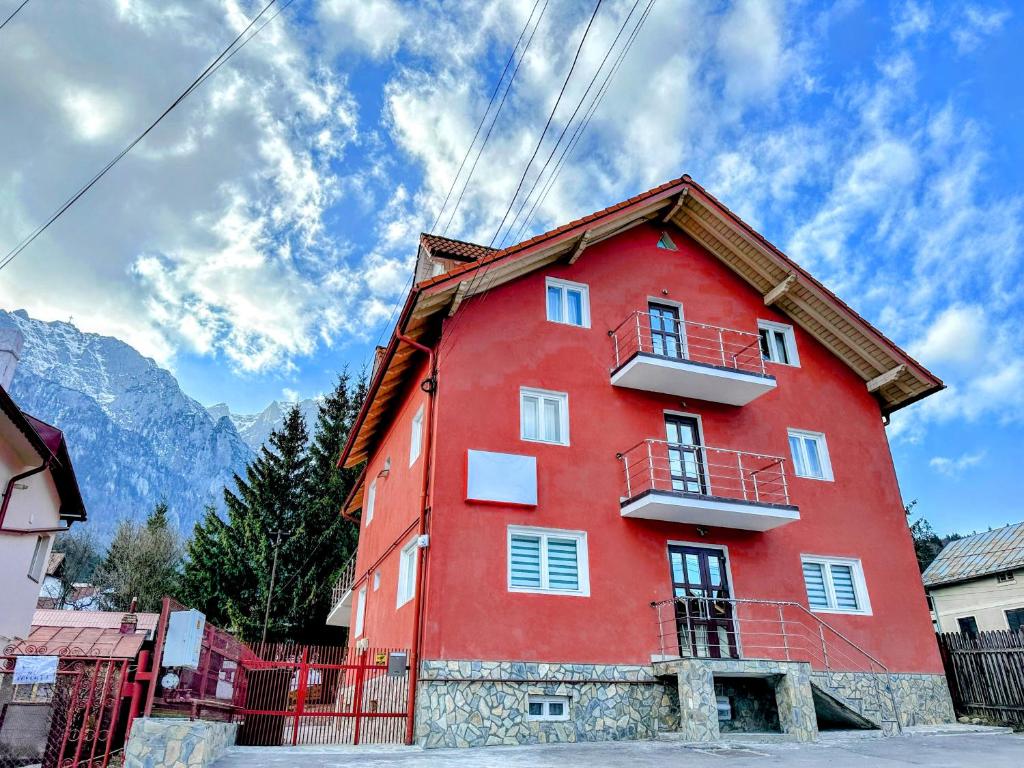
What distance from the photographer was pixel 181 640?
8.61 metres

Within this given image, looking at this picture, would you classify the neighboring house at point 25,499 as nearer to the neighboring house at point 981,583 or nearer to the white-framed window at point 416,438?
the white-framed window at point 416,438

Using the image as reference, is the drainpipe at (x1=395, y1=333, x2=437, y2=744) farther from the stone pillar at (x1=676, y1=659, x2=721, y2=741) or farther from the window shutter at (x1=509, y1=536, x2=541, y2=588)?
the stone pillar at (x1=676, y1=659, x2=721, y2=741)

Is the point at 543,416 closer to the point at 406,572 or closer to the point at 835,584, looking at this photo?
the point at 406,572

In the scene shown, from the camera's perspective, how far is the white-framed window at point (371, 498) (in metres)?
22.2

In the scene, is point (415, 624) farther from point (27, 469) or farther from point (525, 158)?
point (27, 469)

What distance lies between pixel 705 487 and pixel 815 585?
335 centimetres

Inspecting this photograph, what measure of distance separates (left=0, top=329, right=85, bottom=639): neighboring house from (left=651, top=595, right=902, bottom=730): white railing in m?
13.6

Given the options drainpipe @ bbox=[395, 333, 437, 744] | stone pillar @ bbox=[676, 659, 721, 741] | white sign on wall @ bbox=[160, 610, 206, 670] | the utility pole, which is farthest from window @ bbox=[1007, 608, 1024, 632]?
the utility pole

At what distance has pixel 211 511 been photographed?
112ft

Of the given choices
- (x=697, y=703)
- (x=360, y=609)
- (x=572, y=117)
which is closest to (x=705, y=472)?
(x=697, y=703)

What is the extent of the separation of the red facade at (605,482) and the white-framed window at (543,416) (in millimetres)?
173

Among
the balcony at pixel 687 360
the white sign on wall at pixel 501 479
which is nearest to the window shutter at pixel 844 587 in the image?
the balcony at pixel 687 360

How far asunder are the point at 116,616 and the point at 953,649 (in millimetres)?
41178

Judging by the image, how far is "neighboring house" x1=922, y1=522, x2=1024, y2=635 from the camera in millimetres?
25922
